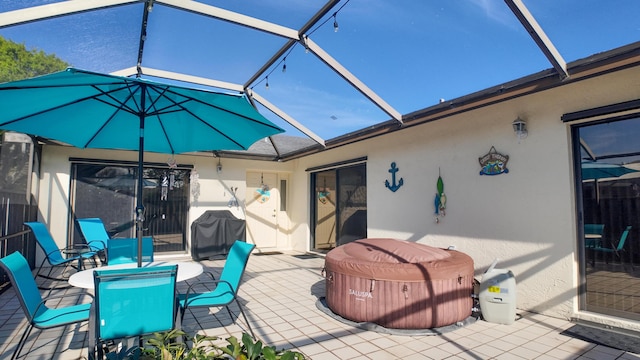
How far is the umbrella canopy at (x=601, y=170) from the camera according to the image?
3.54 metres

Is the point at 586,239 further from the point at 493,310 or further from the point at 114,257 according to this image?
the point at 114,257

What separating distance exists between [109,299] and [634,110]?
15.9 feet

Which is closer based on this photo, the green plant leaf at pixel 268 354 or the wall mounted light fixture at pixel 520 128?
the green plant leaf at pixel 268 354

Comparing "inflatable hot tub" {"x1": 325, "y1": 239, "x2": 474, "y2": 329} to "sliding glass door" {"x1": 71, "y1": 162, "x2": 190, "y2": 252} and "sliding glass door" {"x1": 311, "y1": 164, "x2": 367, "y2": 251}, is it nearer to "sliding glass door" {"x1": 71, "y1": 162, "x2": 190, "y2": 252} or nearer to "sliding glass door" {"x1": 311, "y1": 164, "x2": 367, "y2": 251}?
"sliding glass door" {"x1": 311, "y1": 164, "x2": 367, "y2": 251}

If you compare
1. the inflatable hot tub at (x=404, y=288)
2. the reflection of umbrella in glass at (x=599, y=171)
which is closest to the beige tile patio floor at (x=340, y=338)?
the inflatable hot tub at (x=404, y=288)

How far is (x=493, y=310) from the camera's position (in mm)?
3691

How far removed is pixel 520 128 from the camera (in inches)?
161

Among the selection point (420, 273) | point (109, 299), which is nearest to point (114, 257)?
point (109, 299)

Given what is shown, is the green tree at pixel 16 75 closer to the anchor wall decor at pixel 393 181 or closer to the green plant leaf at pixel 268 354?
the green plant leaf at pixel 268 354

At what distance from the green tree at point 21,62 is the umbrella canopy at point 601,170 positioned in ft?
56.4

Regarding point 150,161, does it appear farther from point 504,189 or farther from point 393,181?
point 504,189

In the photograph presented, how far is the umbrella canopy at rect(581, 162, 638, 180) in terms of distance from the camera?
3.54 m

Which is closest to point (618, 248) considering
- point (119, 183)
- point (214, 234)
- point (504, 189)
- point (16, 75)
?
point (504, 189)

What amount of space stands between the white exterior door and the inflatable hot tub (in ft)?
19.0
